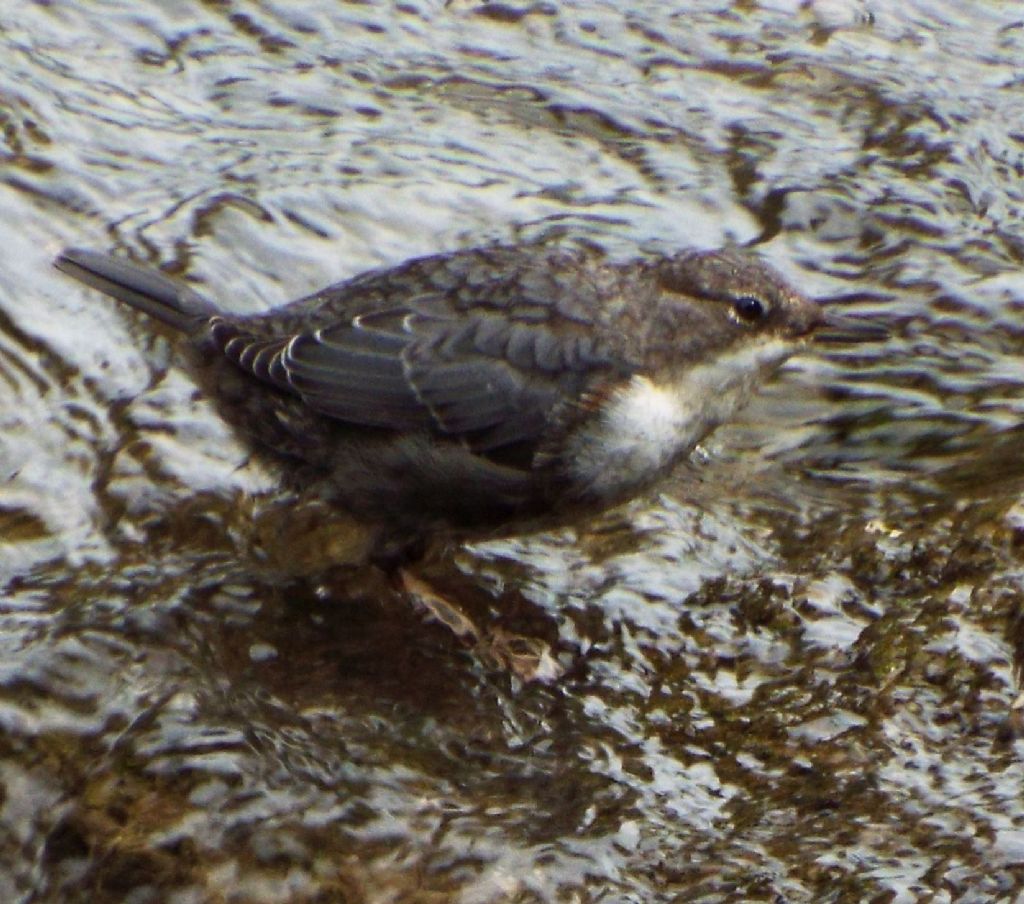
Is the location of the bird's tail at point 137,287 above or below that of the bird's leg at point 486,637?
above

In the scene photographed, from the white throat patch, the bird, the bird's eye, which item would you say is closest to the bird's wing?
the bird

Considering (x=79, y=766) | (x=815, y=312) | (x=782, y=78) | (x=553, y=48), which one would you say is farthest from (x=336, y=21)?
(x=79, y=766)

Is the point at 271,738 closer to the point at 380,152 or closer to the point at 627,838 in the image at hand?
the point at 627,838

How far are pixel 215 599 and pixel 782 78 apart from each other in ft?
12.3

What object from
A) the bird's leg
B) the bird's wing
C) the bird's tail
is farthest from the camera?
the bird's tail

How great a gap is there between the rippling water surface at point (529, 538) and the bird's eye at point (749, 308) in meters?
0.57

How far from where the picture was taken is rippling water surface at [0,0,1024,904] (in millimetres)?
3609

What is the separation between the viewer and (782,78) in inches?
280

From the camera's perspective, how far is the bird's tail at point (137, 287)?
190 inches

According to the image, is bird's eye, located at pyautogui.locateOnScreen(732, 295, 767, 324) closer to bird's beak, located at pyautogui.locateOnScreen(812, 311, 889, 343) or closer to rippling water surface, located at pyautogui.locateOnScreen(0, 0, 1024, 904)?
bird's beak, located at pyautogui.locateOnScreen(812, 311, 889, 343)

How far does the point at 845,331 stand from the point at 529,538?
1025 millimetres

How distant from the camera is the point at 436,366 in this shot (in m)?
4.53

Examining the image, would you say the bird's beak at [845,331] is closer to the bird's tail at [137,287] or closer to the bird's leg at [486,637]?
the bird's leg at [486,637]

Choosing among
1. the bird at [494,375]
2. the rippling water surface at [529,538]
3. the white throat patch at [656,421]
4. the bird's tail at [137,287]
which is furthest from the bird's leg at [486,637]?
the bird's tail at [137,287]
